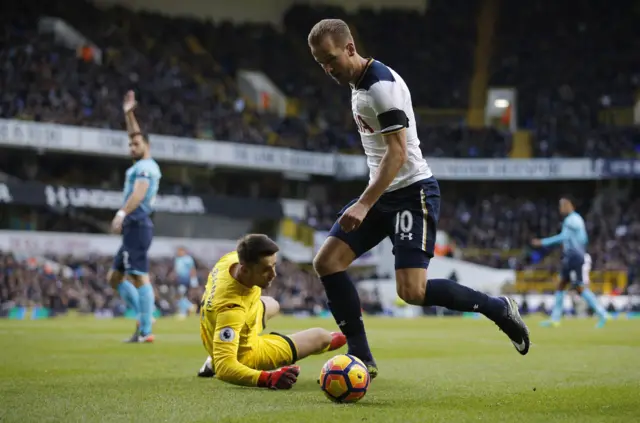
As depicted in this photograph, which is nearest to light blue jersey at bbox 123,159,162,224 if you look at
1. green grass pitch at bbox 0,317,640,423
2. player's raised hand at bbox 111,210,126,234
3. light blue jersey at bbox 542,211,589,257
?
player's raised hand at bbox 111,210,126,234

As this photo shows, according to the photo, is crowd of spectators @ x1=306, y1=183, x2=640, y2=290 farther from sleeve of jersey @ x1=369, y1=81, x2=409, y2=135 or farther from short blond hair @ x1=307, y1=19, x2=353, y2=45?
short blond hair @ x1=307, y1=19, x2=353, y2=45

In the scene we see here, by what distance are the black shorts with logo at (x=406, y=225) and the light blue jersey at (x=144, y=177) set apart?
4808 millimetres

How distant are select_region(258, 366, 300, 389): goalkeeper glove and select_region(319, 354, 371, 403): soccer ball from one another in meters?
0.33

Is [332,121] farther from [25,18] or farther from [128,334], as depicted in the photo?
[128,334]

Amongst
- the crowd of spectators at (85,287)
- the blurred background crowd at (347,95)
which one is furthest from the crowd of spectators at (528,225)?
the crowd of spectators at (85,287)

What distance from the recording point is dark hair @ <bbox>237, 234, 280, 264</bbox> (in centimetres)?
541

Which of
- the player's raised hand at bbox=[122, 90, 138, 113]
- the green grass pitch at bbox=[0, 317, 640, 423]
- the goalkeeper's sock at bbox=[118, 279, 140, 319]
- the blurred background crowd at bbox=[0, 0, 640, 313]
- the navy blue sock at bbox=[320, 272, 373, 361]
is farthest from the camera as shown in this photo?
the blurred background crowd at bbox=[0, 0, 640, 313]

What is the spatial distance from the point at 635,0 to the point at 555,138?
890cm

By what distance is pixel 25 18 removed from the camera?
112 ft

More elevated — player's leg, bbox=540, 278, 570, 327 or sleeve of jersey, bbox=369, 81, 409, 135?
sleeve of jersey, bbox=369, 81, 409, 135

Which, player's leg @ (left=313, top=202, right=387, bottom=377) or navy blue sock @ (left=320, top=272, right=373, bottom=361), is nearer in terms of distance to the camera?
player's leg @ (left=313, top=202, right=387, bottom=377)

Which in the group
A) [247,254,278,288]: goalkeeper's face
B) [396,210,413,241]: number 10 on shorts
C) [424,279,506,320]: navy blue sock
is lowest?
[424,279,506,320]: navy blue sock

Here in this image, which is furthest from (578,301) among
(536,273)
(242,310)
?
(242,310)

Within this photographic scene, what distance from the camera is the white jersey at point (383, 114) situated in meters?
5.44
